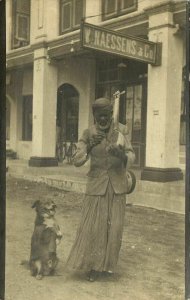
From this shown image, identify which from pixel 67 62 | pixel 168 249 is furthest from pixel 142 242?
pixel 67 62

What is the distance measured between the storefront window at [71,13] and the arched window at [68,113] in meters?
0.58

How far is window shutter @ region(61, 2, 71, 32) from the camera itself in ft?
12.4

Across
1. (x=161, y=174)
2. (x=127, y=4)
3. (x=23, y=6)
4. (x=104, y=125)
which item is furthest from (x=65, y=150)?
(x=127, y=4)

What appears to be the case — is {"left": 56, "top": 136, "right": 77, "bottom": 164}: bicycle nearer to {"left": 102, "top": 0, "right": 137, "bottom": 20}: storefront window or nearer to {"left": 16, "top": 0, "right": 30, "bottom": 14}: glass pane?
{"left": 16, "top": 0, "right": 30, "bottom": 14}: glass pane

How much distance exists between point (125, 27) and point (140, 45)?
32cm

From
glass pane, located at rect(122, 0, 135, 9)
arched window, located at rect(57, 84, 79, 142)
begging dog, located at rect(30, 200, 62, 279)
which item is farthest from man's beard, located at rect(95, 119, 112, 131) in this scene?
glass pane, located at rect(122, 0, 135, 9)

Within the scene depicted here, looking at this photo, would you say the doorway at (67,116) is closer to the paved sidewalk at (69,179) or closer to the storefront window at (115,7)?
the paved sidewalk at (69,179)

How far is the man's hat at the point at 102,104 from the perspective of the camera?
3.22 m

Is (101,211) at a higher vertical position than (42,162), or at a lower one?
lower

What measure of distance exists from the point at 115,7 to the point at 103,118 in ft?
5.70

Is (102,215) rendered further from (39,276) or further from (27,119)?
(27,119)

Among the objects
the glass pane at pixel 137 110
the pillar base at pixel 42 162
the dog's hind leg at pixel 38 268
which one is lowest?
the dog's hind leg at pixel 38 268

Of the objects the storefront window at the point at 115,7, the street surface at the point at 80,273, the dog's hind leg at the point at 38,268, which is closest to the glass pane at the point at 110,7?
the storefront window at the point at 115,7

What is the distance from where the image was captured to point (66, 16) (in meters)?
3.87
